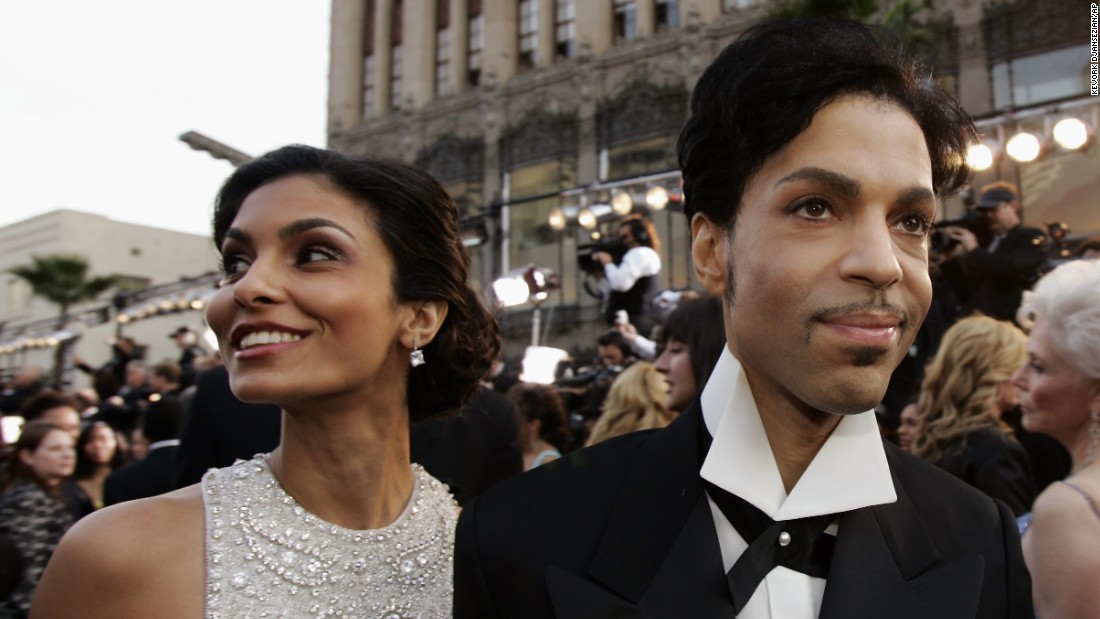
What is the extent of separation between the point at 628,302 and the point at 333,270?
695cm

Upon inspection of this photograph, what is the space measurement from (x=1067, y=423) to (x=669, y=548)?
5.36ft

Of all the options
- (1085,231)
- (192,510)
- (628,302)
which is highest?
(1085,231)

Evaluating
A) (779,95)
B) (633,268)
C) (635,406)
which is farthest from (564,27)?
(779,95)

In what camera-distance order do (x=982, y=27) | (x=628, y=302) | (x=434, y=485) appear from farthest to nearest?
(x=982, y=27) → (x=628, y=302) → (x=434, y=485)

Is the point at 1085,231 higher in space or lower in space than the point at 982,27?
lower

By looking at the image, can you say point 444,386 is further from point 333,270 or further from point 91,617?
point 91,617

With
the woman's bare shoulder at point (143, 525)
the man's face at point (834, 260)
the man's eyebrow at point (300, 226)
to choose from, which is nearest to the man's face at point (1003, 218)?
the man's face at point (834, 260)

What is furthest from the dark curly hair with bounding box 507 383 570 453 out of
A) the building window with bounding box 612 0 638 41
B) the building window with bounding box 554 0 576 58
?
the building window with bounding box 554 0 576 58

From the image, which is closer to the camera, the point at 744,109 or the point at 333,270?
the point at 744,109

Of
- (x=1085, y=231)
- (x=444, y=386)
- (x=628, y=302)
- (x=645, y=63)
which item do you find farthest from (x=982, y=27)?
(x=444, y=386)

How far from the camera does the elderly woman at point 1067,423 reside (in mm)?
1845

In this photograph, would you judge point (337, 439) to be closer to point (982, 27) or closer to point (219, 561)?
point (219, 561)

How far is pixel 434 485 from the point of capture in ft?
7.37

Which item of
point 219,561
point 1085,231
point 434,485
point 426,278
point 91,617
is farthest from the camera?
point 1085,231
